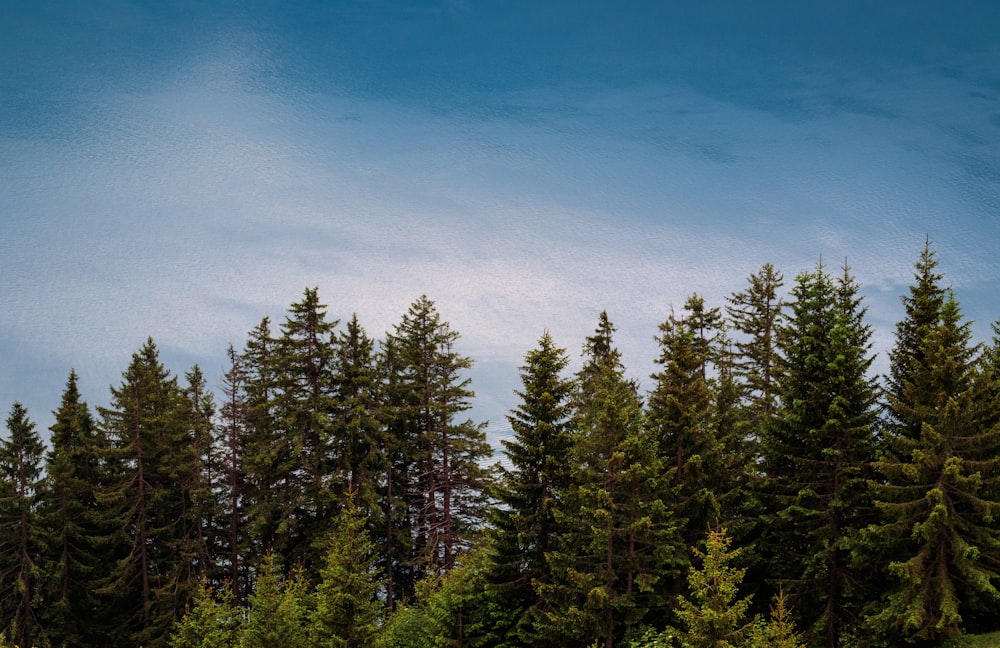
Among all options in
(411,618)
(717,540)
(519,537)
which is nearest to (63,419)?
(411,618)

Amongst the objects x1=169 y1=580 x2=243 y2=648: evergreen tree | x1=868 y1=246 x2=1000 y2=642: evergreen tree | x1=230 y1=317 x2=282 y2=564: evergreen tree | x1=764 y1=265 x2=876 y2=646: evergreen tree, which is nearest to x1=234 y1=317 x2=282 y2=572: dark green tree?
x1=230 y1=317 x2=282 y2=564: evergreen tree

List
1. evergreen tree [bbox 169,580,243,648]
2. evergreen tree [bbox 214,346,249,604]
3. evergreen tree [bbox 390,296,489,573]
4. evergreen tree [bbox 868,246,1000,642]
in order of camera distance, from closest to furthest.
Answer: evergreen tree [bbox 868,246,1000,642] → evergreen tree [bbox 169,580,243,648] → evergreen tree [bbox 390,296,489,573] → evergreen tree [bbox 214,346,249,604]

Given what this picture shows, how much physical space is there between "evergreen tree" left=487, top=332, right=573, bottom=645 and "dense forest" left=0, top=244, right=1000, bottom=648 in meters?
0.10

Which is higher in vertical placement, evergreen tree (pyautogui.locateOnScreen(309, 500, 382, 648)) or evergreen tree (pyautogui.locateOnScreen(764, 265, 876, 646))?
evergreen tree (pyautogui.locateOnScreen(764, 265, 876, 646))

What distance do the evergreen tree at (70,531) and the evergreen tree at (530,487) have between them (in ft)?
89.6

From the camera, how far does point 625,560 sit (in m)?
31.7

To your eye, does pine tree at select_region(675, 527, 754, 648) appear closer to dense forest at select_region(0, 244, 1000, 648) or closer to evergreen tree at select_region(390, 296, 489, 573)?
dense forest at select_region(0, 244, 1000, 648)

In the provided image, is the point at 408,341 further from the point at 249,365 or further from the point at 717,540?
the point at 717,540

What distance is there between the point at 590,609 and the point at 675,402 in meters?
8.50

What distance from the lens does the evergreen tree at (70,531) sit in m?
46.7

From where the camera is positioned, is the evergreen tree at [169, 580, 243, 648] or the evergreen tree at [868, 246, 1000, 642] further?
the evergreen tree at [169, 580, 243, 648]

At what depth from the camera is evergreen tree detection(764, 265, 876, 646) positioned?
29922mm

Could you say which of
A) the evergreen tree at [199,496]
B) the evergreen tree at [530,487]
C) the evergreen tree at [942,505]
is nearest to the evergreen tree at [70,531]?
the evergreen tree at [199,496]

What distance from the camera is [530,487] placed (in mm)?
33781
